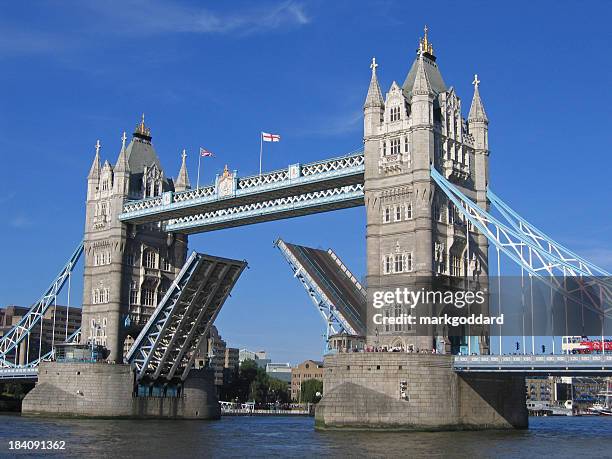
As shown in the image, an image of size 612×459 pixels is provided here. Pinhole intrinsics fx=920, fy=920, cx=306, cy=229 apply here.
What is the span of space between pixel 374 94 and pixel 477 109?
7581 millimetres

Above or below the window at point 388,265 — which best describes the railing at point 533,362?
below

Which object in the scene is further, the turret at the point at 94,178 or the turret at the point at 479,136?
the turret at the point at 94,178

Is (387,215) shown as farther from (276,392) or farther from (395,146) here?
(276,392)

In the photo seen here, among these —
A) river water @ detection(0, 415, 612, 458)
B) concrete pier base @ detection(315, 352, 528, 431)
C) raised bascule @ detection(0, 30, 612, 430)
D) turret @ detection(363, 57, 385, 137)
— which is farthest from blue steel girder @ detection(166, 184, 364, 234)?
river water @ detection(0, 415, 612, 458)

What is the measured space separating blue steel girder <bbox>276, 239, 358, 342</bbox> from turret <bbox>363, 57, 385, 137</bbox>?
13.3 metres

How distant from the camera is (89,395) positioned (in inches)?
2788

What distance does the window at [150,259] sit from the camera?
7912cm

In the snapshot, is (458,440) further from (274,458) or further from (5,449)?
(5,449)

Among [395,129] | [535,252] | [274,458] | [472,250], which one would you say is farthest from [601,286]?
[274,458]

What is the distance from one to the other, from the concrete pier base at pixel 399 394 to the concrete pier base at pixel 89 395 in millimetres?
22837

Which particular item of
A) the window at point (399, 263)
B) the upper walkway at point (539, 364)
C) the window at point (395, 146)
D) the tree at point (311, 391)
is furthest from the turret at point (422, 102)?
the tree at point (311, 391)

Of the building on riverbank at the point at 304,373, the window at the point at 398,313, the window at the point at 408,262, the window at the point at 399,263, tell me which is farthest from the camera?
Result: the building on riverbank at the point at 304,373

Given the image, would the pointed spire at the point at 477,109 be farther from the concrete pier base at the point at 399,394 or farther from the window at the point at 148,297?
the window at the point at 148,297

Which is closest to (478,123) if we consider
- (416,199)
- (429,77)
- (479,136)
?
(479,136)
